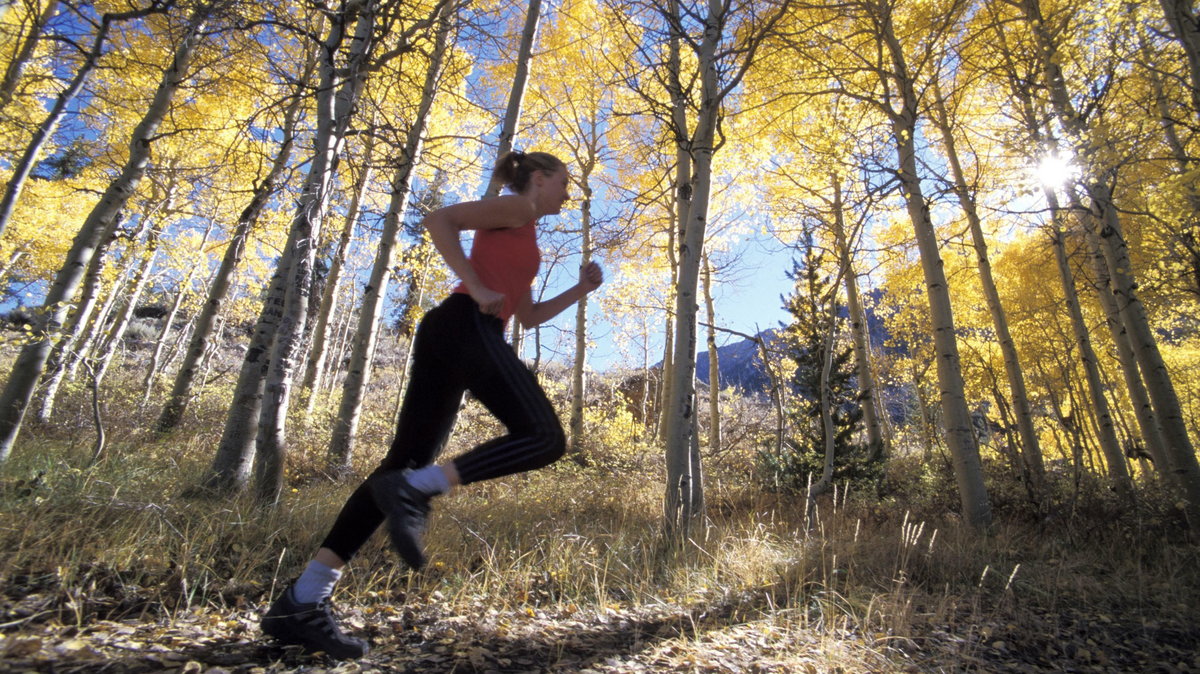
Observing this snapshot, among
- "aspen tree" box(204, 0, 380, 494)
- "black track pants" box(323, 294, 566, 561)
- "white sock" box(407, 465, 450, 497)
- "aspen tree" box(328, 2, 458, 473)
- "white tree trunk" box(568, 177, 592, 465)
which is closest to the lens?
"white sock" box(407, 465, 450, 497)

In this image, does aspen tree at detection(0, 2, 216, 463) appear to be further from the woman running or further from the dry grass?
the woman running

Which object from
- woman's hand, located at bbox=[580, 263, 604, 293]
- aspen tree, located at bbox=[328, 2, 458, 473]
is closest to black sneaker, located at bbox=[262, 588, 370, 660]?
woman's hand, located at bbox=[580, 263, 604, 293]

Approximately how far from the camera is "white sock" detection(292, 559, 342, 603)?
158 centimetres

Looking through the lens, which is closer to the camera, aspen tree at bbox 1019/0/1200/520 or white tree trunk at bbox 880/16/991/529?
white tree trunk at bbox 880/16/991/529

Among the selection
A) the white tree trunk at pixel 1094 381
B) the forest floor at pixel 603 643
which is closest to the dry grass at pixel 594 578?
the forest floor at pixel 603 643

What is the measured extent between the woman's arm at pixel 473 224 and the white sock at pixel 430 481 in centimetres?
49

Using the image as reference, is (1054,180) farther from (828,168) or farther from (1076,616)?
(1076,616)

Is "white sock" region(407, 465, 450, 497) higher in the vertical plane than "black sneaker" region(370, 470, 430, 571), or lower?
higher

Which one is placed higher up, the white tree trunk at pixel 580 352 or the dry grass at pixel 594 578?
the white tree trunk at pixel 580 352

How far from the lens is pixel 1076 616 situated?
9.96 ft

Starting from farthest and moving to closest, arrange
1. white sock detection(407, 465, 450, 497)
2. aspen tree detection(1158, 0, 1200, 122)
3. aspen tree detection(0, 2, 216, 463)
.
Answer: aspen tree detection(1158, 0, 1200, 122) → aspen tree detection(0, 2, 216, 463) → white sock detection(407, 465, 450, 497)

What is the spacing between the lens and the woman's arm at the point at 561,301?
2.00 m

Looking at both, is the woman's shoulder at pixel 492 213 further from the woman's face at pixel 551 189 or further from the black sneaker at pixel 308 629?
the black sneaker at pixel 308 629

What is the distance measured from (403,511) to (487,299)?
63 centimetres
